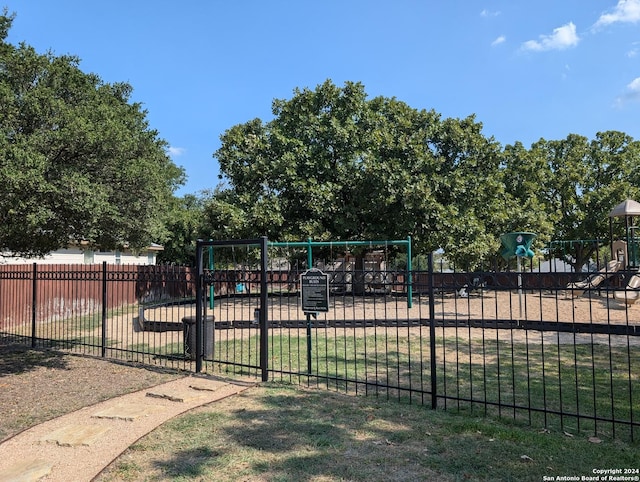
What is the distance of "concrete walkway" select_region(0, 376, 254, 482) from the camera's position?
13.0 ft

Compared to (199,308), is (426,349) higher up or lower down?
lower down

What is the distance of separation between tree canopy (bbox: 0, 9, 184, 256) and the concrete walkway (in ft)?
9.26

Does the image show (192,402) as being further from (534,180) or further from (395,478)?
(534,180)

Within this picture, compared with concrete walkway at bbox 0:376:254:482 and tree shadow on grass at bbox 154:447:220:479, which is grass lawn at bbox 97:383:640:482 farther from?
concrete walkway at bbox 0:376:254:482

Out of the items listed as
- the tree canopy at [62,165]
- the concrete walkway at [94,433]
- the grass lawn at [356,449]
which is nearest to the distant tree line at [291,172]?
the tree canopy at [62,165]

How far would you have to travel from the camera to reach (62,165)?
701 cm

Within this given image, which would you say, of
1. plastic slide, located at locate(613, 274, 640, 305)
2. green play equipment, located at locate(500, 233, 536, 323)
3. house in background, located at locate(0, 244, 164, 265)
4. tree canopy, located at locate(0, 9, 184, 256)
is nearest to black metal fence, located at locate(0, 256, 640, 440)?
plastic slide, located at locate(613, 274, 640, 305)

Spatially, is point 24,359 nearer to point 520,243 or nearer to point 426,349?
point 426,349

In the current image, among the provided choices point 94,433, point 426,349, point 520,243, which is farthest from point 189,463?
point 520,243

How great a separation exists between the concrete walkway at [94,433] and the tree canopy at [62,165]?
2.82 meters

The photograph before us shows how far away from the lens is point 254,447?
4.29 m

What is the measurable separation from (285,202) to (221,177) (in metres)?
3.81

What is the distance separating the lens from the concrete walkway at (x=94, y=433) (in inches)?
157

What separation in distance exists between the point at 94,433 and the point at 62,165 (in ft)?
13.8
